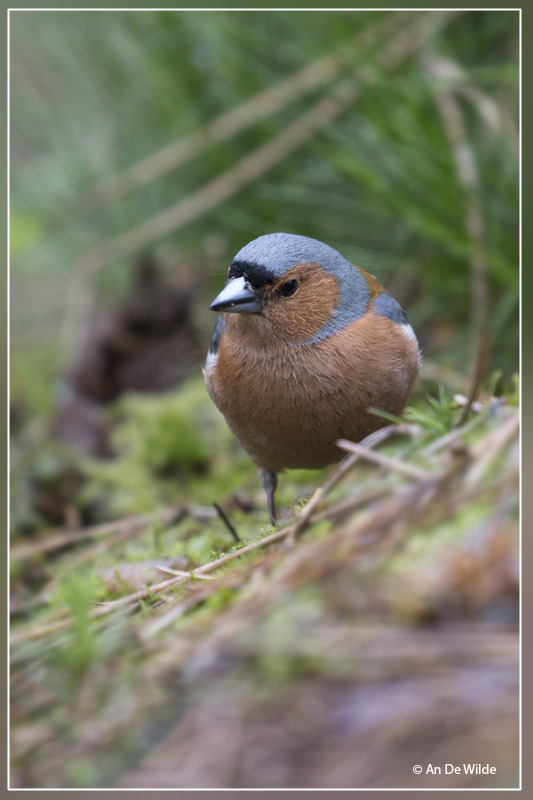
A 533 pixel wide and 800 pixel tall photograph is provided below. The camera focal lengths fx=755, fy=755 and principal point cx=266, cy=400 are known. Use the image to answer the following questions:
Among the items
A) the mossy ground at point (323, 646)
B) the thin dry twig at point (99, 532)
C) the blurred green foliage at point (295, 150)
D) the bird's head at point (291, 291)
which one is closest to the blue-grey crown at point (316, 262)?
the bird's head at point (291, 291)

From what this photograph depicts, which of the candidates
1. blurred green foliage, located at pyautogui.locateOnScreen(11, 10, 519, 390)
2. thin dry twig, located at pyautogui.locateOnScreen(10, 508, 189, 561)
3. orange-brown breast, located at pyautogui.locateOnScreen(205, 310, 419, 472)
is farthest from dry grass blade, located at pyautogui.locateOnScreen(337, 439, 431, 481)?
thin dry twig, located at pyautogui.locateOnScreen(10, 508, 189, 561)

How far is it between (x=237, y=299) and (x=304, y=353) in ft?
0.75

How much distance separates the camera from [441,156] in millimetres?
2979

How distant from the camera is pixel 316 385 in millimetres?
1835

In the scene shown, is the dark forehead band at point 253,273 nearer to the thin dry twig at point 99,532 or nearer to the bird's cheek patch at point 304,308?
the bird's cheek patch at point 304,308

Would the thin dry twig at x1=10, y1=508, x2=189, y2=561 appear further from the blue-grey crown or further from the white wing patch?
the blue-grey crown

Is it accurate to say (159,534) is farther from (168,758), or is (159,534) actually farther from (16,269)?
(16,269)

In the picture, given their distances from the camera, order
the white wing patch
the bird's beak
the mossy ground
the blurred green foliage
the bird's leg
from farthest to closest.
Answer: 1. the blurred green foliage
2. the bird's leg
3. the white wing patch
4. the bird's beak
5. the mossy ground

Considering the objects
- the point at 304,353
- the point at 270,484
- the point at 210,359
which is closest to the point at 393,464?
the point at 304,353

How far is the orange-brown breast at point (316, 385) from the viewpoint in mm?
1831

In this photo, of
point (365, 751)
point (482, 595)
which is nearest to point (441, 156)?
point (482, 595)

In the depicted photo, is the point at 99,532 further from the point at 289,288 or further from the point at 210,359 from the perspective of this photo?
the point at 289,288

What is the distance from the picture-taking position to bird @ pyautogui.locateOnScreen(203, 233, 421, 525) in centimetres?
182

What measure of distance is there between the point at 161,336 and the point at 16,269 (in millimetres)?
1288
